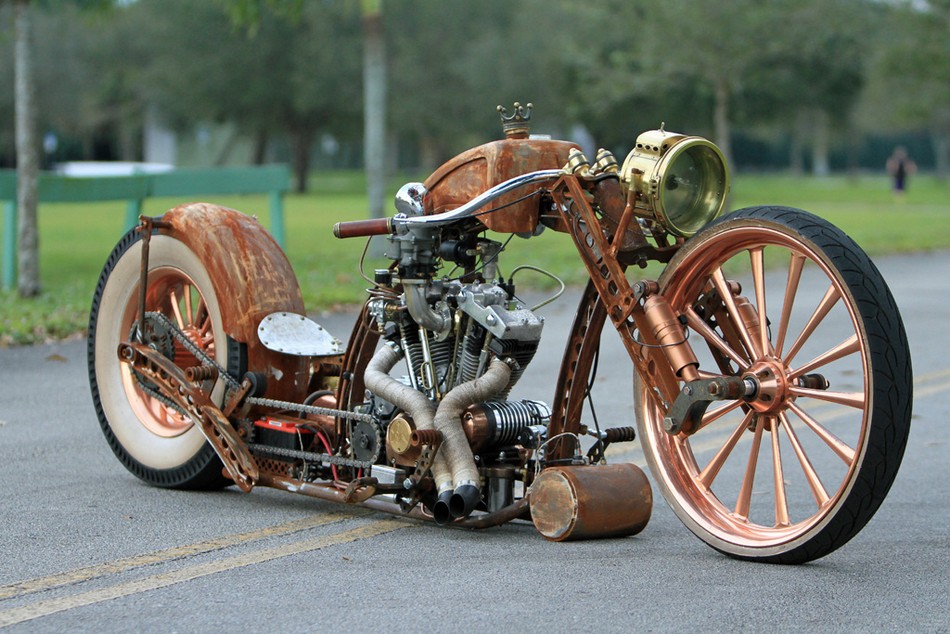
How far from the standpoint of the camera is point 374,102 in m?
18.5

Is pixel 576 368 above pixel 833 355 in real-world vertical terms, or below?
below

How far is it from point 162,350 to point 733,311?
8.43ft

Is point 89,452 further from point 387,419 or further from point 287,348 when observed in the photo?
point 387,419

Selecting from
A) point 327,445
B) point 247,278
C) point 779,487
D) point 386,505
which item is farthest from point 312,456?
point 779,487

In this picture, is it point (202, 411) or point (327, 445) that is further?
point (202, 411)

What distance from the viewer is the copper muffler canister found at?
16.0 ft

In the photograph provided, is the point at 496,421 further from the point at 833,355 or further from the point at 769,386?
the point at 833,355

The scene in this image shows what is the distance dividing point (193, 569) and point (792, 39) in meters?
28.9

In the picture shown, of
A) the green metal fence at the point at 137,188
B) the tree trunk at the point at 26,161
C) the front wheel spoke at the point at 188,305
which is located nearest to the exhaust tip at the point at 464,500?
the front wheel spoke at the point at 188,305

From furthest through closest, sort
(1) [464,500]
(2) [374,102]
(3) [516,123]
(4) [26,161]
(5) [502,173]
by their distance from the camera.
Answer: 1. (2) [374,102]
2. (4) [26,161]
3. (3) [516,123]
4. (5) [502,173]
5. (1) [464,500]

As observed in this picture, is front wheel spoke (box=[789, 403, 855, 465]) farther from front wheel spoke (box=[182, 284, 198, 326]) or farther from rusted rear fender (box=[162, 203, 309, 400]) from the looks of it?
front wheel spoke (box=[182, 284, 198, 326])

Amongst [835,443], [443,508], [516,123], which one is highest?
[516,123]

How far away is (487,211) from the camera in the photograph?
5.05 metres

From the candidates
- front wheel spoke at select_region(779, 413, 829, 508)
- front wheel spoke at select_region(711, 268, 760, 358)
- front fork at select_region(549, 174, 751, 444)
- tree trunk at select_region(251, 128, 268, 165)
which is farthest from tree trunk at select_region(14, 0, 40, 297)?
tree trunk at select_region(251, 128, 268, 165)
